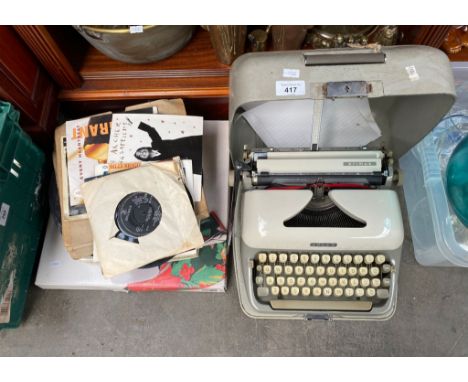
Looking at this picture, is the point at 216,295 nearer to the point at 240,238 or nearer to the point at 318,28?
the point at 240,238

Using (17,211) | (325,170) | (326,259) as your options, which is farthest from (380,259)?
(17,211)

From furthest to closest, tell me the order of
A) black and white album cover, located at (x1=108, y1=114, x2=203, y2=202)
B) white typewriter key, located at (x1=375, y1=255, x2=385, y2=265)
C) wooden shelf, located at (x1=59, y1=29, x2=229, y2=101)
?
wooden shelf, located at (x1=59, y1=29, x2=229, y2=101)
black and white album cover, located at (x1=108, y1=114, x2=203, y2=202)
white typewriter key, located at (x1=375, y1=255, x2=385, y2=265)

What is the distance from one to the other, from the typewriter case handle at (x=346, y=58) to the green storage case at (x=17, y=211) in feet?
2.56

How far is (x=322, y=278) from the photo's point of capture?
1041 mm

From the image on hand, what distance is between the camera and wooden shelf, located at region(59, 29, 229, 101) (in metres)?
1.22

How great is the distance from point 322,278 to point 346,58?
0.55 meters

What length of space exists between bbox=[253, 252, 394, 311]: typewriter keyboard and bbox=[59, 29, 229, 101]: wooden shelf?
557 millimetres

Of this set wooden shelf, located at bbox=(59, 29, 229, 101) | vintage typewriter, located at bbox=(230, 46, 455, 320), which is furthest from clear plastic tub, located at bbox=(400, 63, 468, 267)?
wooden shelf, located at bbox=(59, 29, 229, 101)

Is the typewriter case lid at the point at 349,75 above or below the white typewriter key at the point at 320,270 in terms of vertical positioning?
above

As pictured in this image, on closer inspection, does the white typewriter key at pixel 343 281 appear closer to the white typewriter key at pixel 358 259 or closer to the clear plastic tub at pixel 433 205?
the white typewriter key at pixel 358 259

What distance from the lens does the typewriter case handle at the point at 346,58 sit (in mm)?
798

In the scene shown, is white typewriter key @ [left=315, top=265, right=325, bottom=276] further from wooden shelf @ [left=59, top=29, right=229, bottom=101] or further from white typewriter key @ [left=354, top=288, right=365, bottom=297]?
wooden shelf @ [left=59, top=29, right=229, bottom=101]

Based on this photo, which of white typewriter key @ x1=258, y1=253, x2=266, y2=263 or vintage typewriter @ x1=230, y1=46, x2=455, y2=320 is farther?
white typewriter key @ x1=258, y1=253, x2=266, y2=263

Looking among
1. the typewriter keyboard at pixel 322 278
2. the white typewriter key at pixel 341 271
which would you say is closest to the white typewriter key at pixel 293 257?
the typewriter keyboard at pixel 322 278
